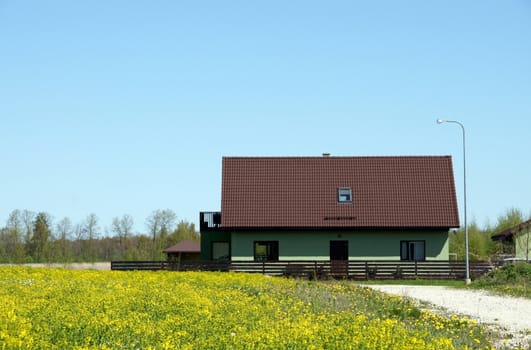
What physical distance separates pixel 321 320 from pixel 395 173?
31.0 m

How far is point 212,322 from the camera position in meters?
11.8

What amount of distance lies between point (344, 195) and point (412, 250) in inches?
182

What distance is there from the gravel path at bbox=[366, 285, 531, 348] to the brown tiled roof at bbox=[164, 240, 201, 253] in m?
26.1

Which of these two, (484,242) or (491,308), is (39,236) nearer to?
(484,242)

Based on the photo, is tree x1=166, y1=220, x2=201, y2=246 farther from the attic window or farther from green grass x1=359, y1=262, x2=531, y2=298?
green grass x1=359, y1=262, x2=531, y2=298

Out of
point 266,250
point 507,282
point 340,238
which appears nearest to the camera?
point 507,282

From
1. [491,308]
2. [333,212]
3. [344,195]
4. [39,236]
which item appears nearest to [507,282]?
[491,308]

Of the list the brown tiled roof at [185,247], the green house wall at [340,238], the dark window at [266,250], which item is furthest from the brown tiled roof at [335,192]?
the brown tiled roof at [185,247]

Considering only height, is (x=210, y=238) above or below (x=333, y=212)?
below

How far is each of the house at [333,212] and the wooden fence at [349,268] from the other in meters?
2.27

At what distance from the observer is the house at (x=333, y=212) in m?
40.2

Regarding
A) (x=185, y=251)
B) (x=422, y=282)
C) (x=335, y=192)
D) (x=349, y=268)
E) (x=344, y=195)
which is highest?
(x=335, y=192)

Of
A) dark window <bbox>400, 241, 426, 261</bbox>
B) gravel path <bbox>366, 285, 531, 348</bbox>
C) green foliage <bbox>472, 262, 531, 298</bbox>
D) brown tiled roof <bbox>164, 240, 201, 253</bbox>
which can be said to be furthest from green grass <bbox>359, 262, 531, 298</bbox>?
brown tiled roof <bbox>164, 240, 201, 253</bbox>

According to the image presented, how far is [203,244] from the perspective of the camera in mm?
43219
